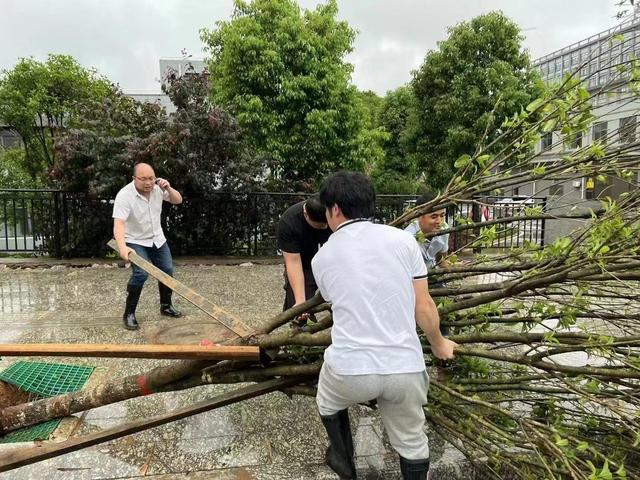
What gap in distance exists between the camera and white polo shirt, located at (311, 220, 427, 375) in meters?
2.00

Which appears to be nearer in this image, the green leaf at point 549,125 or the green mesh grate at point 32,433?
the green leaf at point 549,125

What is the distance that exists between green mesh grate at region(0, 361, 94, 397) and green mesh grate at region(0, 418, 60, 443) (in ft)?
1.26

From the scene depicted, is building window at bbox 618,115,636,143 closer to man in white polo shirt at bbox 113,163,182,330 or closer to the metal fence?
man in white polo shirt at bbox 113,163,182,330

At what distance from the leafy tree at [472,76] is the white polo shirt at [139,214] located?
871cm

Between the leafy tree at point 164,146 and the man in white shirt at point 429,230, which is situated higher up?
the leafy tree at point 164,146

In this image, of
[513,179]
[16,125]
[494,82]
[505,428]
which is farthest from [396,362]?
[16,125]

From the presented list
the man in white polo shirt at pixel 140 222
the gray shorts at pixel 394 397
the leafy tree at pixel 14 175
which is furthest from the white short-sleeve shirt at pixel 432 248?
the leafy tree at pixel 14 175

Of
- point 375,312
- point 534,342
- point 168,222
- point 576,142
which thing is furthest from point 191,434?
point 168,222

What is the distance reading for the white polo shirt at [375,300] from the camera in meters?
2.00

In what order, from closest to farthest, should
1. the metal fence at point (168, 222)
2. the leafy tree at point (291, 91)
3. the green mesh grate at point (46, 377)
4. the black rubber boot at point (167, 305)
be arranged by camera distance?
the green mesh grate at point (46, 377)
the black rubber boot at point (167, 305)
the metal fence at point (168, 222)
the leafy tree at point (291, 91)

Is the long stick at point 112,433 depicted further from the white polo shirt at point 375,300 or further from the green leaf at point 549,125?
the green leaf at point 549,125

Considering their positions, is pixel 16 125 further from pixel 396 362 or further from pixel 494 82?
pixel 396 362

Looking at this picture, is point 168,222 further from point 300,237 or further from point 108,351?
point 108,351

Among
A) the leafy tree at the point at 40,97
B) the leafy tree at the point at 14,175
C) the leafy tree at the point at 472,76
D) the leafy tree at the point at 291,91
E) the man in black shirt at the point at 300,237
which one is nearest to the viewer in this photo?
the man in black shirt at the point at 300,237
